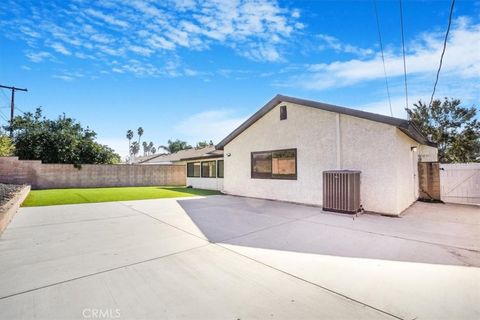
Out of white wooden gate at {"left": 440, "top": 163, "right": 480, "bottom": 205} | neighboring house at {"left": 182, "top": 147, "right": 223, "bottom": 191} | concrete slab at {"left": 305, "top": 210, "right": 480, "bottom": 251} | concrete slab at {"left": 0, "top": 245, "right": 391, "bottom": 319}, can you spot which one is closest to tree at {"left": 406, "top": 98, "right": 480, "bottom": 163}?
white wooden gate at {"left": 440, "top": 163, "right": 480, "bottom": 205}

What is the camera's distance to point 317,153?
8.37 meters

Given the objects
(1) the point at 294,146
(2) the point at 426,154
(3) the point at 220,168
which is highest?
(1) the point at 294,146

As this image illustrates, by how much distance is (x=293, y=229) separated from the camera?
528 centimetres

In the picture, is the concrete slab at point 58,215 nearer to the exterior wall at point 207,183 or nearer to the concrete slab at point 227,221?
the concrete slab at point 227,221

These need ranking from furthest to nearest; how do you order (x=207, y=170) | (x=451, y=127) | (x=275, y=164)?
(x=451, y=127), (x=207, y=170), (x=275, y=164)

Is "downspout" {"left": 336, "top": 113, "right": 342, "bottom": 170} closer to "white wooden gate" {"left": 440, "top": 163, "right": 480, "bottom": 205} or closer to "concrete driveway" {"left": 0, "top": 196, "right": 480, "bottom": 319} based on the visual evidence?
"concrete driveway" {"left": 0, "top": 196, "right": 480, "bottom": 319}

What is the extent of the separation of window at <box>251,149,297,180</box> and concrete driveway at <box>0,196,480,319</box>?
3.65 meters

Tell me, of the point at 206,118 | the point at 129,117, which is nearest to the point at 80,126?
the point at 129,117

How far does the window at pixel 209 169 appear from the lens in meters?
15.4

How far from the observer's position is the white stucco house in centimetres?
686

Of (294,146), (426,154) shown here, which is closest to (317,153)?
(294,146)

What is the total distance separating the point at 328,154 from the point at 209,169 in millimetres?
9481

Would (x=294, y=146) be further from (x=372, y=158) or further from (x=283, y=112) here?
(x=372, y=158)

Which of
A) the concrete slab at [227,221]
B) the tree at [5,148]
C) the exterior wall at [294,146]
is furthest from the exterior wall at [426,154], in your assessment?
the tree at [5,148]
